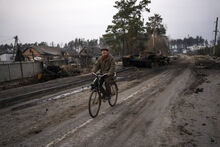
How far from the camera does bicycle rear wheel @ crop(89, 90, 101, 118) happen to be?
4922 millimetres

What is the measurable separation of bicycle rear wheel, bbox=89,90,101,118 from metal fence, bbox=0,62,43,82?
13793 mm

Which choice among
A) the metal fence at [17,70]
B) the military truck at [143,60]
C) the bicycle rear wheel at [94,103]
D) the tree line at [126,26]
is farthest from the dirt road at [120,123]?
the tree line at [126,26]

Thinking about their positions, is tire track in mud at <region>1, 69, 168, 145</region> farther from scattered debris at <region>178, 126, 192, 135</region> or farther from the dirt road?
scattered debris at <region>178, 126, 192, 135</region>

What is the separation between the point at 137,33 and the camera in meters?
35.7

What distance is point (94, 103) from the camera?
513cm

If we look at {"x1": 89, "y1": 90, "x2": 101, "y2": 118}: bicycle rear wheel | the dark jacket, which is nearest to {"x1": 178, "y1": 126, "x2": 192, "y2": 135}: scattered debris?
{"x1": 89, "y1": 90, "x2": 101, "y2": 118}: bicycle rear wheel

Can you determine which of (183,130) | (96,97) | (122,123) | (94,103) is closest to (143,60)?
(96,97)

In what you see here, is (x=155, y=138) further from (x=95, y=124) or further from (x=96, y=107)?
(x=96, y=107)

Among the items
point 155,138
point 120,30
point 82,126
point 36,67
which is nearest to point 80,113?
point 82,126

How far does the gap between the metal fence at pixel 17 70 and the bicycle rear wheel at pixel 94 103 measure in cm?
1379

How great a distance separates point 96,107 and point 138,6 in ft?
111

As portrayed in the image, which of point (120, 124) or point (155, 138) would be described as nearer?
point (155, 138)

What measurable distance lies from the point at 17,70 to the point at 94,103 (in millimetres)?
15094

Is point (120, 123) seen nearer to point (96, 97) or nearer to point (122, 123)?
point (122, 123)
